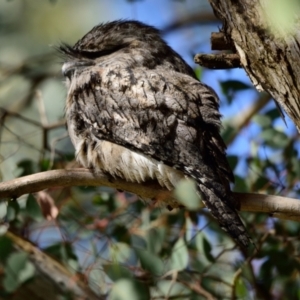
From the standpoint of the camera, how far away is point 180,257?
326cm

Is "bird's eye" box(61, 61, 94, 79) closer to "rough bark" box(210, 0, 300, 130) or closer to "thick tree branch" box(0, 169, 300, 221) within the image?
"thick tree branch" box(0, 169, 300, 221)

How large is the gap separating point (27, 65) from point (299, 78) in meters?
2.81

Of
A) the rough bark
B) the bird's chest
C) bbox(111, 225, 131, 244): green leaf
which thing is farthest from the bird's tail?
bbox(111, 225, 131, 244): green leaf

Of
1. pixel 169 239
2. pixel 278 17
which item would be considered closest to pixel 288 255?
pixel 169 239

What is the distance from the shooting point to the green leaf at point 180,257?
10.5 ft

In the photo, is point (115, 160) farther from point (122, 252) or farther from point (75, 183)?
point (122, 252)

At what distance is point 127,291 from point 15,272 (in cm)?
53

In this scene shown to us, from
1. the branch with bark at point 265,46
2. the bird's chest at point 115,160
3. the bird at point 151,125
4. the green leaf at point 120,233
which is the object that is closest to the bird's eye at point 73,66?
the bird at point 151,125

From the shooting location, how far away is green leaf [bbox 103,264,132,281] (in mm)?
2994

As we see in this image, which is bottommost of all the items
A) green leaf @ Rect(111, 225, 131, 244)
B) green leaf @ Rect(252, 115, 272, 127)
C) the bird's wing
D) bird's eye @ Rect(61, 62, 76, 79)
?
green leaf @ Rect(111, 225, 131, 244)

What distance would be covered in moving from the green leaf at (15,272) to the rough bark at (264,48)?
1.42 meters

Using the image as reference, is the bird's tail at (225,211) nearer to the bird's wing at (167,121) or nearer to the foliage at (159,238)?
the bird's wing at (167,121)

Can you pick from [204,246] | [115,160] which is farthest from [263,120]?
[115,160]

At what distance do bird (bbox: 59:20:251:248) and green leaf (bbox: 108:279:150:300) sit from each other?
38 centimetres
